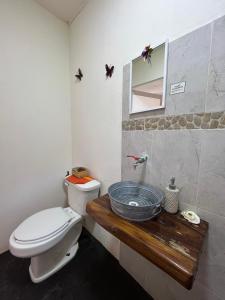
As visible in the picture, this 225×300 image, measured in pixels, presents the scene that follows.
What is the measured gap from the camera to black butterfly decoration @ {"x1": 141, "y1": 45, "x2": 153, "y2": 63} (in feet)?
2.81

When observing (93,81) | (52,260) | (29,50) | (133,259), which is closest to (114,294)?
(133,259)

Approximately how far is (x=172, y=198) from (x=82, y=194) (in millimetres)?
834

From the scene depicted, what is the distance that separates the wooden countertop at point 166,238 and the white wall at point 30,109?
0.96m

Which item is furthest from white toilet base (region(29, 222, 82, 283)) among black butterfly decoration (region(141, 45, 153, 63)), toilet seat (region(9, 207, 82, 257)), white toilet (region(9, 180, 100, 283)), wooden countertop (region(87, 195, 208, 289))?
black butterfly decoration (region(141, 45, 153, 63))

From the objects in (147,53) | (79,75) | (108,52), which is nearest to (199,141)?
(147,53)

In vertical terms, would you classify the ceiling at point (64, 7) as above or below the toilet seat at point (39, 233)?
above

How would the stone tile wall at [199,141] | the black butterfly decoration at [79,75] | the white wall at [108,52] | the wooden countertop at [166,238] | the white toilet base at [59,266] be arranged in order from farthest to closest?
the black butterfly decoration at [79,75] → the white toilet base at [59,266] → the white wall at [108,52] → the stone tile wall at [199,141] → the wooden countertop at [166,238]

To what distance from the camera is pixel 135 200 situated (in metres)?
0.92

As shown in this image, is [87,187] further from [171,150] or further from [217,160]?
[217,160]

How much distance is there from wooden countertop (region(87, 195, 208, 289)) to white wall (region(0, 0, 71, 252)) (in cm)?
96

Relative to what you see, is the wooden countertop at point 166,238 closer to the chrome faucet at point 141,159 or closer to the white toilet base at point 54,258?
the chrome faucet at point 141,159

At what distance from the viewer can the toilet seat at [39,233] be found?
0.97 meters

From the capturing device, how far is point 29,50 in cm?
132

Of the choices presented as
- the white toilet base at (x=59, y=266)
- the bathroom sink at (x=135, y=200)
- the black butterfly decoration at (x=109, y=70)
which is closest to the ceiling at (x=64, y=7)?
the black butterfly decoration at (x=109, y=70)
